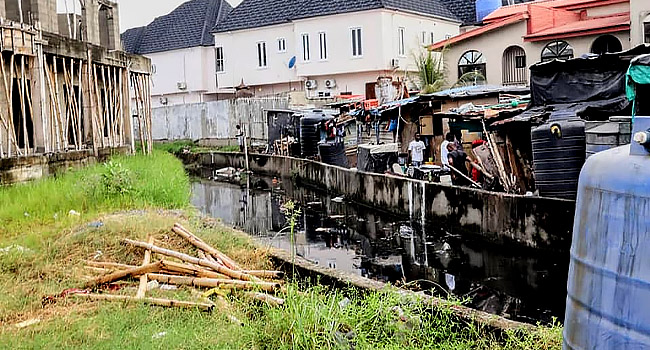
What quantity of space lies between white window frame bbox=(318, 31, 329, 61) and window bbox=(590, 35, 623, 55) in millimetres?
16024

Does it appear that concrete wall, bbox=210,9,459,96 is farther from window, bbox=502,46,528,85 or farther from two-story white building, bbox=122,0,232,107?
window, bbox=502,46,528,85

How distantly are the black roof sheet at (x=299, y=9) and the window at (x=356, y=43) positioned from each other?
1083 millimetres

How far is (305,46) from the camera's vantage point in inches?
1438

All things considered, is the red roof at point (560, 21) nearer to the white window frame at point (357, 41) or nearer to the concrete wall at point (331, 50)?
the concrete wall at point (331, 50)

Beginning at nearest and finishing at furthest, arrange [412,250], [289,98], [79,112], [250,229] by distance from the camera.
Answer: [412,250], [250,229], [79,112], [289,98]

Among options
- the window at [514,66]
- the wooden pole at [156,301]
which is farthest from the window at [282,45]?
the wooden pole at [156,301]

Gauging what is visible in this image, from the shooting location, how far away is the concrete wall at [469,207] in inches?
481

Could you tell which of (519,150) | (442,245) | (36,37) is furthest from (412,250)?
(36,37)

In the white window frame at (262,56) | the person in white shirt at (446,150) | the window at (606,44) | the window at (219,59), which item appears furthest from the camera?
the window at (219,59)

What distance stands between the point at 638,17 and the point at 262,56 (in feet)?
80.2

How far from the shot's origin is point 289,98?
34.0 meters

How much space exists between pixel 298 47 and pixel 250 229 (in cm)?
2125

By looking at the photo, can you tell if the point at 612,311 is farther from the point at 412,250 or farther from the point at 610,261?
the point at 412,250

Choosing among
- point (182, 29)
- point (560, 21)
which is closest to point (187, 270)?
point (560, 21)
